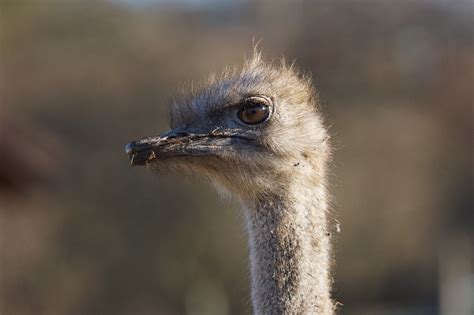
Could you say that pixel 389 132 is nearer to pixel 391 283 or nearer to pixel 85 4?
pixel 391 283

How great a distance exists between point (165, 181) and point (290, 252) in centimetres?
1148

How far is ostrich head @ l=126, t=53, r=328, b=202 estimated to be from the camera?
3.61 m

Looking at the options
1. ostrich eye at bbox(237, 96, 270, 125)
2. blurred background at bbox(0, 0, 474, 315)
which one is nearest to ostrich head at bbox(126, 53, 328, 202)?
ostrich eye at bbox(237, 96, 270, 125)

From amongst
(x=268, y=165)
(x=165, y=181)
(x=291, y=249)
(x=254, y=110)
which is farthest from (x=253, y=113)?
(x=165, y=181)

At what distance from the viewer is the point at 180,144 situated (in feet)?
11.8

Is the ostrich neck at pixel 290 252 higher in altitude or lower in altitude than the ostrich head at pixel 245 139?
lower

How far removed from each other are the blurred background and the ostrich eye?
26.5 feet

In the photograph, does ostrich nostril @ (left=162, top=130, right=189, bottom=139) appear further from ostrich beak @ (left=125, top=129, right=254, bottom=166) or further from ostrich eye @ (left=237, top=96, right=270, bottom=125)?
ostrich eye @ (left=237, top=96, right=270, bottom=125)

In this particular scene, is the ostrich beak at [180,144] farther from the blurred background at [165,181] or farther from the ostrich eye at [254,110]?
the blurred background at [165,181]

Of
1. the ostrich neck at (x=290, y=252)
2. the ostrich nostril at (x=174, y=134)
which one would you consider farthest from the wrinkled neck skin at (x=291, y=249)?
the ostrich nostril at (x=174, y=134)

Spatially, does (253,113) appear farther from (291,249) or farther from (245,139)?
(291,249)

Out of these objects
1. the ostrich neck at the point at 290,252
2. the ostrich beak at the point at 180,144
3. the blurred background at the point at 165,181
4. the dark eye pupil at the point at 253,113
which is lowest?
the ostrich neck at the point at 290,252

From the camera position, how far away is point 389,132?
17.3m

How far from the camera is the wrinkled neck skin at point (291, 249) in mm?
3504
